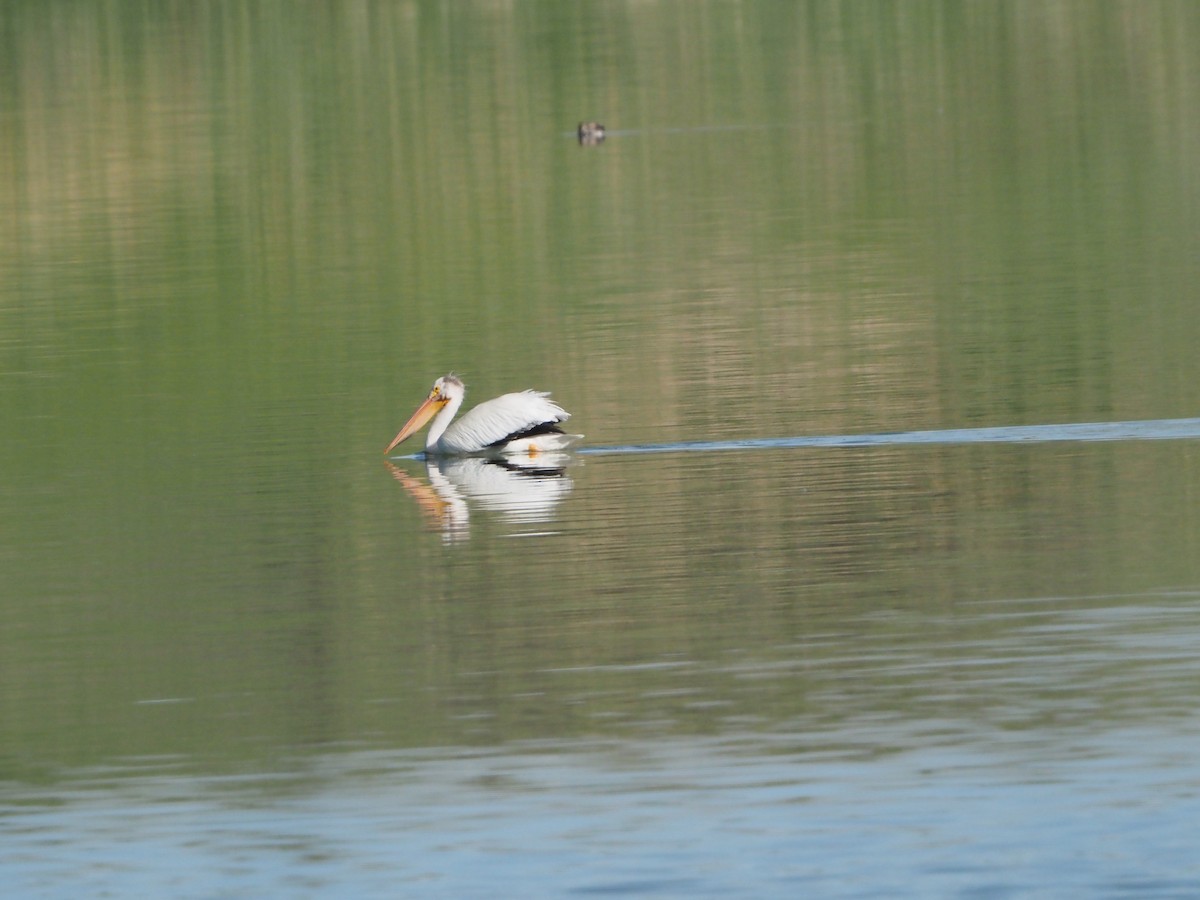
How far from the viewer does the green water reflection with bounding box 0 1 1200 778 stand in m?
13.0

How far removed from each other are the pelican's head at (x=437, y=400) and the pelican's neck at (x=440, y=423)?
2cm

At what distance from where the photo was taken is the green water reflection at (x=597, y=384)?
12977mm

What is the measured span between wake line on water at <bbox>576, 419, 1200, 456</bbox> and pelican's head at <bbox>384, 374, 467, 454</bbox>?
2199 mm

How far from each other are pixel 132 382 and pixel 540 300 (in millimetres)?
5477

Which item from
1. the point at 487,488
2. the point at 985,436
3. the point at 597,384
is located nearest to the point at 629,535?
the point at 487,488

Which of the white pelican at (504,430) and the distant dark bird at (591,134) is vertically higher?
the distant dark bird at (591,134)

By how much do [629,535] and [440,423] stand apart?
5484 mm

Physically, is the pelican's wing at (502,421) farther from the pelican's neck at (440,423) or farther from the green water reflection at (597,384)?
the green water reflection at (597,384)

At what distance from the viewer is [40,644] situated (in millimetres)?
14242

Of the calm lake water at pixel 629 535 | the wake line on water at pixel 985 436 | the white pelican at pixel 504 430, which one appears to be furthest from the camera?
the white pelican at pixel 504 430

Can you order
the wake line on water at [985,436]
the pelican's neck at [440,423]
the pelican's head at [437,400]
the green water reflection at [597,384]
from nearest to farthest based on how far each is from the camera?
1. the green water reflection at [597,384]
2. the wake line on water at [985,436]
3. the pelican's neck at [440,423]
4. the pelican's head at [437,400]

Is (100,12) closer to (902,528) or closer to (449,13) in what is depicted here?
(449,13)

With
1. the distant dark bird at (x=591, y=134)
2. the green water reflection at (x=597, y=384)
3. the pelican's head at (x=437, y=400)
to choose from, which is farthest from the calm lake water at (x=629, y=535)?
the distant dark bird at (x=591, y=134)

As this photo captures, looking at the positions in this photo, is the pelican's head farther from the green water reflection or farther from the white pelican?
the green water reflection
